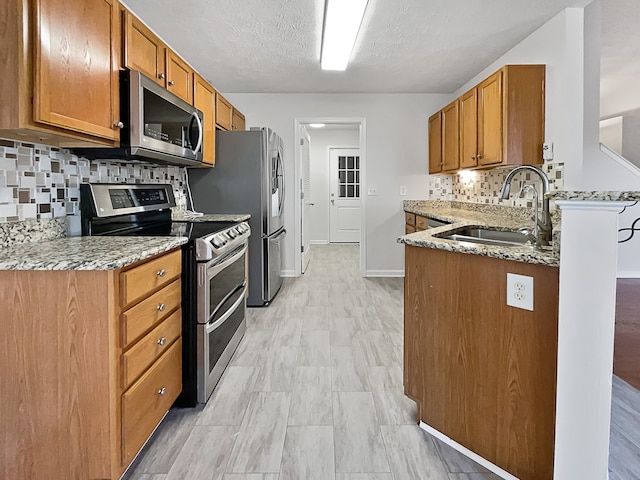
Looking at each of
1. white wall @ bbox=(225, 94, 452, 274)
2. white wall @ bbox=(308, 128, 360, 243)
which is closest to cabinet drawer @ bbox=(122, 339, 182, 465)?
white wall @ bbox=(225, 94, 452, 274)

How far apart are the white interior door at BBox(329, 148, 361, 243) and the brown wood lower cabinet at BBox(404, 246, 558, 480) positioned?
22.1 ft

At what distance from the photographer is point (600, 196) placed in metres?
1.15

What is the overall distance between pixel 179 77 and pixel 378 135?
2922mm

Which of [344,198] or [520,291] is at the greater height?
[344,198]

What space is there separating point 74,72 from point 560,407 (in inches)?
81.8

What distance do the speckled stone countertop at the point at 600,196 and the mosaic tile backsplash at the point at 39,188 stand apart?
1.98 metres

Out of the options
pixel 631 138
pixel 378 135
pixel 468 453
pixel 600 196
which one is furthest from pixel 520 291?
pixel 631 138

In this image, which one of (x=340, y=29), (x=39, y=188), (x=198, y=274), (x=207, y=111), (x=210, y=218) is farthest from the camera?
(x=207, y=111)

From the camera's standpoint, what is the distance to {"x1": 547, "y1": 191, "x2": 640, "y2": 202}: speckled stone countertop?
1110mm

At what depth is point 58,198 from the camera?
1943 millimetres

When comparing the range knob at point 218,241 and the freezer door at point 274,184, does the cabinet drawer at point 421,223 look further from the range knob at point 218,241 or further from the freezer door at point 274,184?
the range knob at point 218,241

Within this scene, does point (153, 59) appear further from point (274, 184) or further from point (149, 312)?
point (274, 184)

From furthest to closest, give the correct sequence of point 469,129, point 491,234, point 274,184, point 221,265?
point 274,184, point 469,129, point 491,234, point 221,265

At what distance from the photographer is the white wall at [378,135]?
5.09 meters
